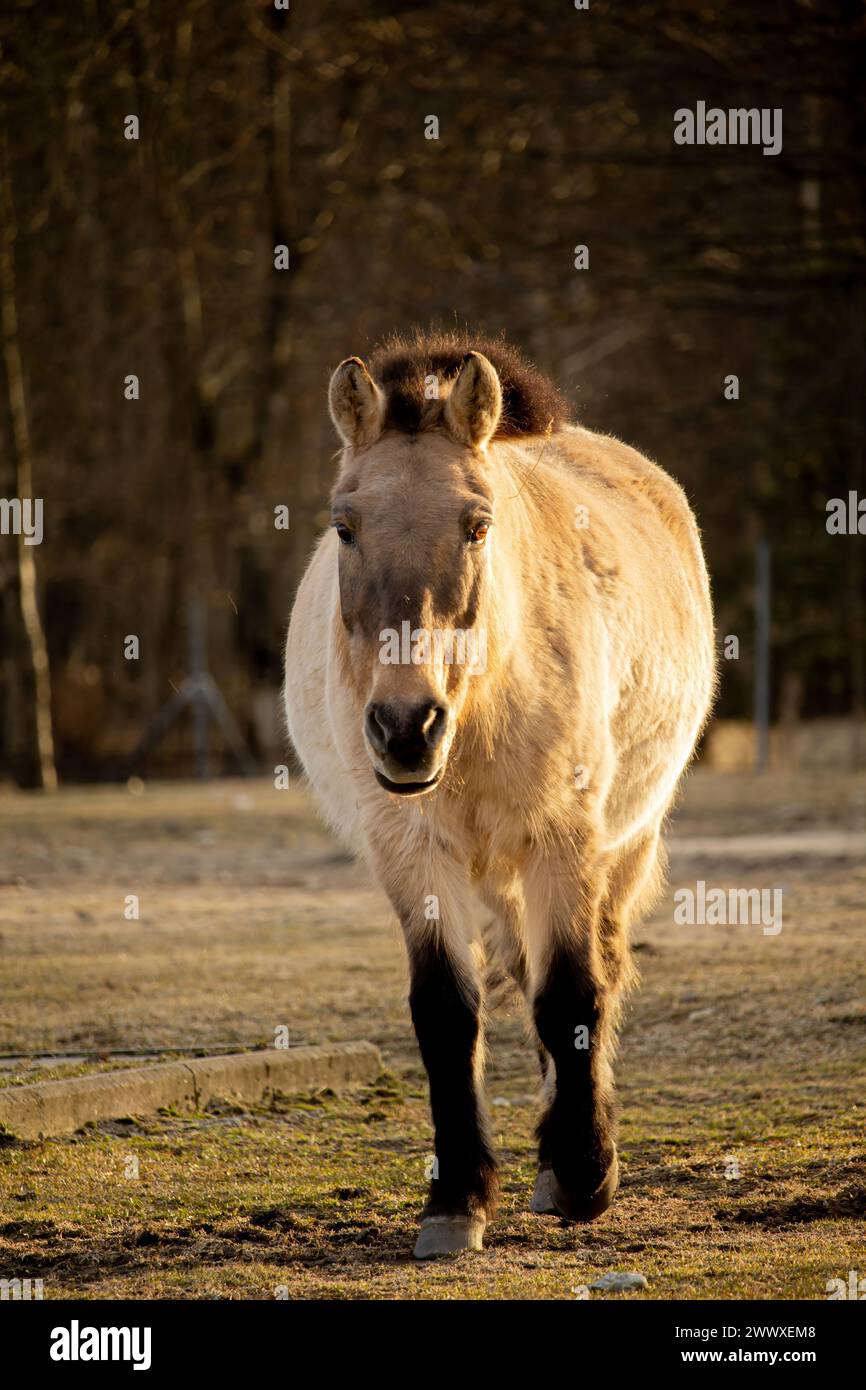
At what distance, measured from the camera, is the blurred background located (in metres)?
20.5

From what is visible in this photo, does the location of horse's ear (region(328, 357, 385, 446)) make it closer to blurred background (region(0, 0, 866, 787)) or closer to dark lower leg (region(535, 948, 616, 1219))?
dark lower leg (region(535, 948, 616, 1219))

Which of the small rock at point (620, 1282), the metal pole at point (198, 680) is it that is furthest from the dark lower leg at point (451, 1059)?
the metal pole at point (198, 680)

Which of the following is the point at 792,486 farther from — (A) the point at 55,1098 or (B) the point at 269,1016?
(A) the point at 55,1098

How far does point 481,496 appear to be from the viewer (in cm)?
528

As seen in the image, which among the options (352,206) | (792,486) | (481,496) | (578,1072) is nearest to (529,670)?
(481,496)

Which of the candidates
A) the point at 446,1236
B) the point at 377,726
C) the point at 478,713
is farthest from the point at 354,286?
the point at 446,1236

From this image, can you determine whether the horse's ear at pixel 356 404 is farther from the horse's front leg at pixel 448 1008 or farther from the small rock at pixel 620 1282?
the small rock at pixel 620 1282

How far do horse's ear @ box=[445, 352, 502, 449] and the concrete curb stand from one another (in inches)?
111

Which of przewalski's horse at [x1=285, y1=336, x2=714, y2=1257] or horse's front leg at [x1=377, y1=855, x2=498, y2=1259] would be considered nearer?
przewalski's horse at [x1=285, y1=336, x2=714, y2=1257]

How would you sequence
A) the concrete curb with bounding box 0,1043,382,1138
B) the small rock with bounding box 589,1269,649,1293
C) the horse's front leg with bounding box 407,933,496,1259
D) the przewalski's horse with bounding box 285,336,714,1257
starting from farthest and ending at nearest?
the concrete curb with bounding box 0,1043,382,1138 < the horse's front leg with bounding box 407,933,496,1259 < the przewalski's horse with bounding box 285,336,714,1257 < the small rock with bounding box 589,1269,649,1293

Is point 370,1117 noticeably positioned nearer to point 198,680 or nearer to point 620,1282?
point 620,1282

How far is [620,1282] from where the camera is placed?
4.69 m

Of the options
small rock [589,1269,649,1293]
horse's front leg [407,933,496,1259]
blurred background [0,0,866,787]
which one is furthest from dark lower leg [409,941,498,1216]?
blurred background [0,0,866,787]

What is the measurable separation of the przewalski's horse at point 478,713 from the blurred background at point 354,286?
43.5 feet
